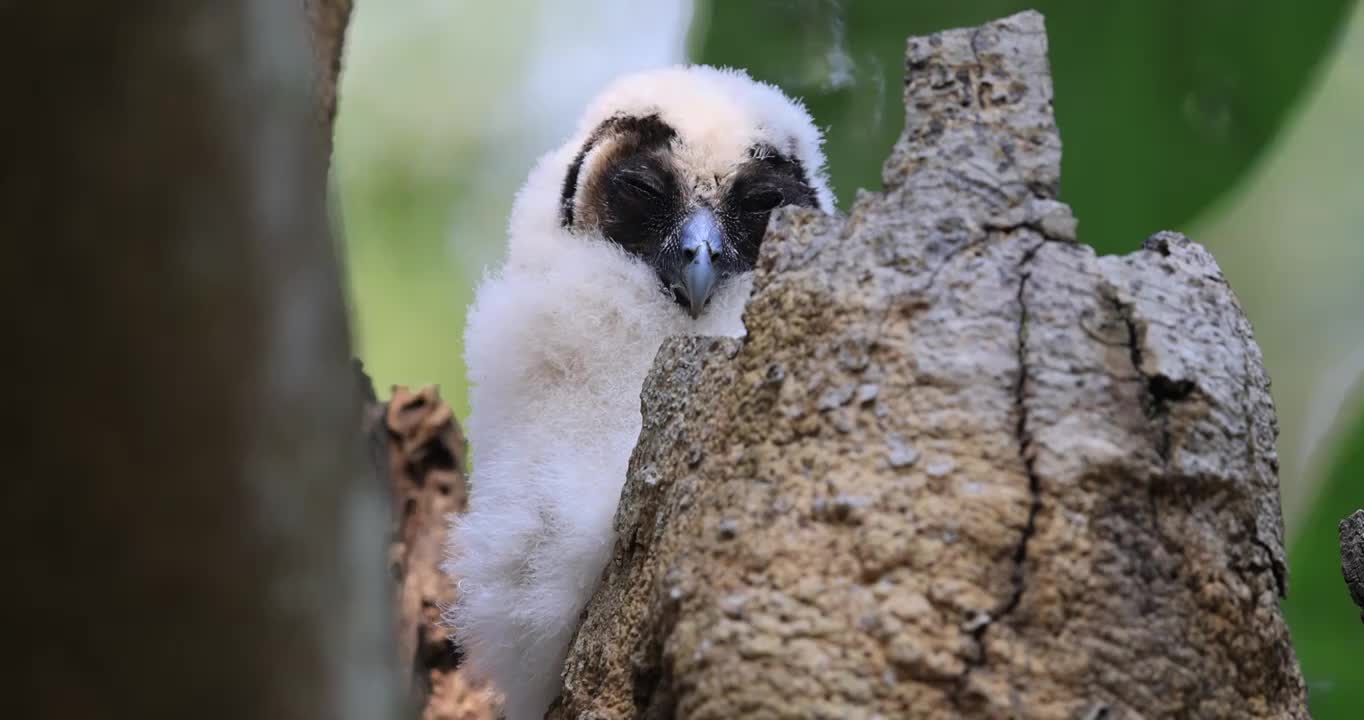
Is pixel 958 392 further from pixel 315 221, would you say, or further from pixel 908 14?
pixel 908 14

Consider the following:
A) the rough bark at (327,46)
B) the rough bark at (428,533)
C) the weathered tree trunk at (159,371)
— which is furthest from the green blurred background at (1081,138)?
the weathered tree trunk at (159,371)

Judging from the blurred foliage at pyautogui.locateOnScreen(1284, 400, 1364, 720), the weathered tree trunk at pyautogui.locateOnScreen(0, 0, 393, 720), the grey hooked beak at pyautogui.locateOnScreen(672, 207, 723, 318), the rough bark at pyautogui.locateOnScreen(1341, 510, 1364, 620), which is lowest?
the blurred foliage at pyautogui.locateOnScreen(1284, 400, 1364, 720)

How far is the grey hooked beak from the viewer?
6.87 ft

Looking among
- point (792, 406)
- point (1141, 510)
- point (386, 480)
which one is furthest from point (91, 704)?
point (1141, 510)

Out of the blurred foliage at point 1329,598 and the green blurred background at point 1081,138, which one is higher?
the green blurred background at point 1081,138

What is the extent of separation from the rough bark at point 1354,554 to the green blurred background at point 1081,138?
93cm

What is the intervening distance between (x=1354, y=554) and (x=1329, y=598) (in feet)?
3.40

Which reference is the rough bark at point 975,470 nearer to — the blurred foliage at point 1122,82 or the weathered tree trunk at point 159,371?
the weathered tree trunk at point 159,371

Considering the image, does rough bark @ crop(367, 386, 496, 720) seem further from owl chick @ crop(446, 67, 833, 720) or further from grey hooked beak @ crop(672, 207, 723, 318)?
grey hooked beak @ crop(672, 207, 723, 318)

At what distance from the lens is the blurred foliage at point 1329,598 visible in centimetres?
244

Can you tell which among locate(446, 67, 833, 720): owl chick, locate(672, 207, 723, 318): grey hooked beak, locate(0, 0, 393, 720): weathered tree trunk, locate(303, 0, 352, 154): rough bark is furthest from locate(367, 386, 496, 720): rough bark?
locate(0, 0, 393, 720): weathered tree trunk

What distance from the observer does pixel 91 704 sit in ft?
2.43

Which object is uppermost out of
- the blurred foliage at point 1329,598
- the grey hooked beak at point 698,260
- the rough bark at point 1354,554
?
the grey hooked beak at point 698,260

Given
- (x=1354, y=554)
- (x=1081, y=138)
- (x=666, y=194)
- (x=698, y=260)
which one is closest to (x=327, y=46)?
(x=698, y=260)
